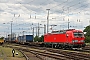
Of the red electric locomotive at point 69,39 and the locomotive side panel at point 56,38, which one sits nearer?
the red electric locomotive at point 69,39

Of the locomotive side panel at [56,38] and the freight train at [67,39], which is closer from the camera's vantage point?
the freight train at [67,39]

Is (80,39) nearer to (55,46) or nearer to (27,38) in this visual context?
(55,46)

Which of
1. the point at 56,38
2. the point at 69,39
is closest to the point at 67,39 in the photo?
the point at 69,39

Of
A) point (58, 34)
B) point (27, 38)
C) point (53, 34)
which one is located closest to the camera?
point (58, 34)

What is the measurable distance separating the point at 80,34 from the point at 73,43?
2274 mm

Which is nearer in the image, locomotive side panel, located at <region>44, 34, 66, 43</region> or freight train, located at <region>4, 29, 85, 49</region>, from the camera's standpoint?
freight train, located at <region>4, 29, 85, 49</region>

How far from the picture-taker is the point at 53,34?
4841 centimetres

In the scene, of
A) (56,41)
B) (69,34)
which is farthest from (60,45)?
(69,34)

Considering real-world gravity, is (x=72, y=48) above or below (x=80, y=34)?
below

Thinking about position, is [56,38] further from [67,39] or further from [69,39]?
[69,39]

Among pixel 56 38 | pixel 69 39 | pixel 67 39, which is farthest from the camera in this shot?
pixel 56 38

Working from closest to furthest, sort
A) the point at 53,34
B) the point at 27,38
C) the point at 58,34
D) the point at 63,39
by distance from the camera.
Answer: the point at 63,39
the point at 58,34
the point at 53,34
the point at 27,38

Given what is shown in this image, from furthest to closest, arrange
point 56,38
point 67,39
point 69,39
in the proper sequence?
point 56,38 < point 67,39 < point 69,39

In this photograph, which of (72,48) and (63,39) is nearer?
(72,48)
